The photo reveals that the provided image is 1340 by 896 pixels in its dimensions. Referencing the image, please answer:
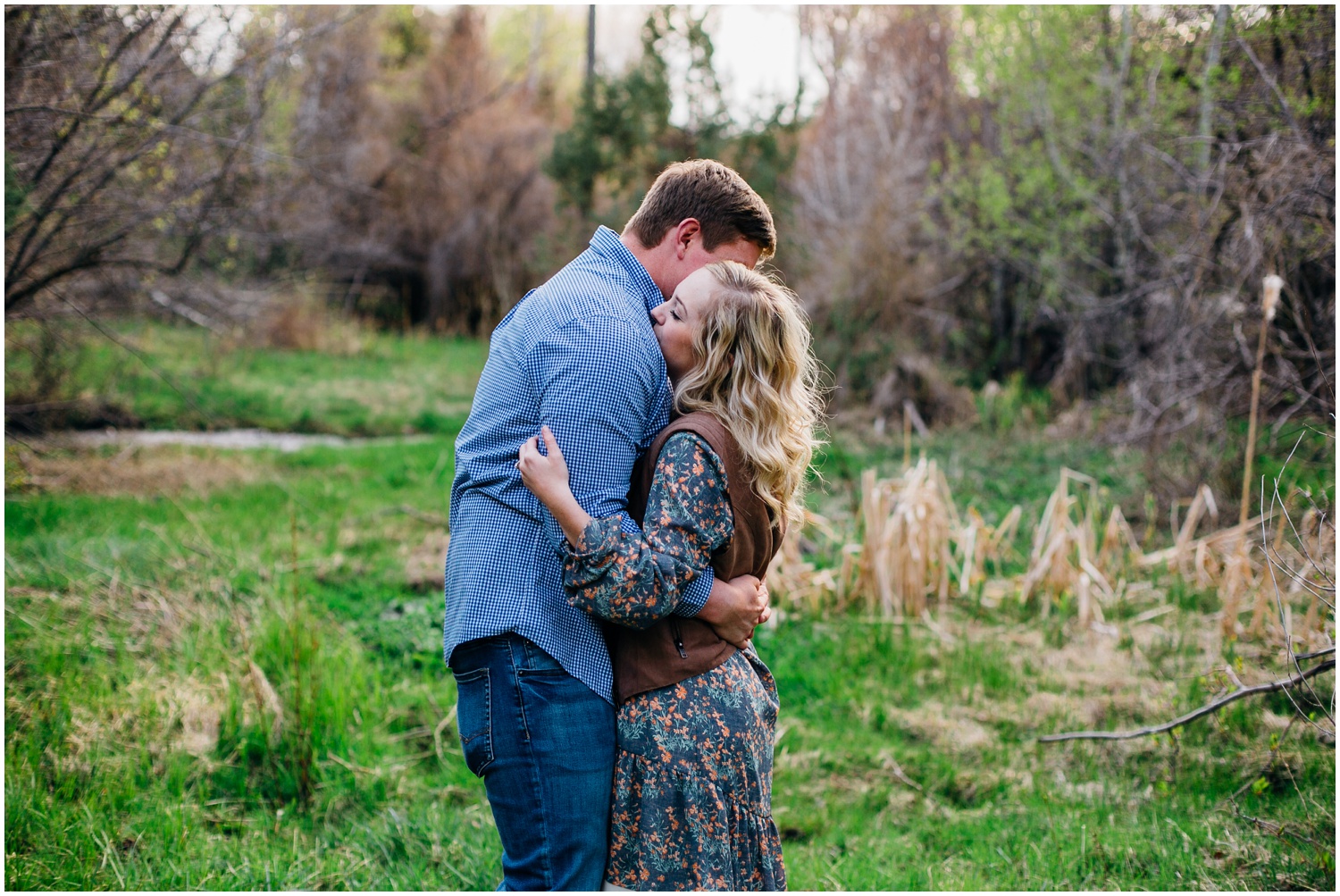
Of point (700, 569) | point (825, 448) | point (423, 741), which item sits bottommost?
point (423, 741)

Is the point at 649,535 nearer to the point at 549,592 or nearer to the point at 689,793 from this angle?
the point at 549,592

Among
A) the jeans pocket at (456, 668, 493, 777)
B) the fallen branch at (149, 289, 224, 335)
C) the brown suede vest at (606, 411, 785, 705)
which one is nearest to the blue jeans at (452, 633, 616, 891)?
the jeans pocket at (456, 668, 493, 777)

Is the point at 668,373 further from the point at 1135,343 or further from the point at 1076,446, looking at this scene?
the point at 1135,343

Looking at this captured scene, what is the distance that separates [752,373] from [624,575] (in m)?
0.53

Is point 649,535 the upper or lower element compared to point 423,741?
upper

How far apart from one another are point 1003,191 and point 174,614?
412 inches

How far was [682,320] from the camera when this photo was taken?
7.11 ft

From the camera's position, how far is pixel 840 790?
3828 millimetres

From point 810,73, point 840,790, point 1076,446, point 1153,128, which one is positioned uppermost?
point 810,73

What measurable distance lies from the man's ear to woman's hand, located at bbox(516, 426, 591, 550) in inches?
24.4

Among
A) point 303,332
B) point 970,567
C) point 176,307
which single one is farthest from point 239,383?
point 970,567

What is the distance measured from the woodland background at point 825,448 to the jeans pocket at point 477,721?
1.28 meters

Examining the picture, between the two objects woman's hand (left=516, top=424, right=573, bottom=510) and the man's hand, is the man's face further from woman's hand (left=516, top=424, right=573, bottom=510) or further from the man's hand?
the man's hand

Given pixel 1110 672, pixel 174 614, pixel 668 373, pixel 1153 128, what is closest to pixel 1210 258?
pixel 1153 128
